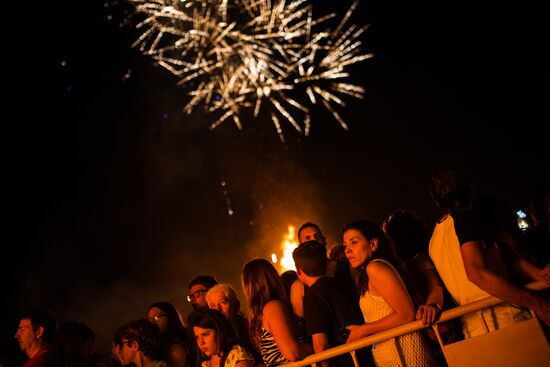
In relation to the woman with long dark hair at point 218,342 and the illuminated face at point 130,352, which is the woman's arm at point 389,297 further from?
the illuminated face at point 130,352

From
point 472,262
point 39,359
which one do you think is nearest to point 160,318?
point 39,359

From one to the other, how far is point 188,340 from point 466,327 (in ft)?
9.21

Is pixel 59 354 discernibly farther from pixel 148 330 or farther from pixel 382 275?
pixel 382 275

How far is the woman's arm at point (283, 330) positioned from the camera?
3.69m

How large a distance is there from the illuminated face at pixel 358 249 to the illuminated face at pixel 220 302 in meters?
1.40

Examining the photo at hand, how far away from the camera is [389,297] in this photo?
3393mm

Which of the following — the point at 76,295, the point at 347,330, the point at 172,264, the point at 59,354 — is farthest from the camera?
the point at 172,264

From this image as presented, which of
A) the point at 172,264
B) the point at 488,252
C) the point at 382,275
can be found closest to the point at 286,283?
the point at 382,275

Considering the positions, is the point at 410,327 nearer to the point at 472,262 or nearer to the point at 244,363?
the point at 472,262

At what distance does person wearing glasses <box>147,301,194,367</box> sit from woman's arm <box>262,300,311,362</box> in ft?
4.05

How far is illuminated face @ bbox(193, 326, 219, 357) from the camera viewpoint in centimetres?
411

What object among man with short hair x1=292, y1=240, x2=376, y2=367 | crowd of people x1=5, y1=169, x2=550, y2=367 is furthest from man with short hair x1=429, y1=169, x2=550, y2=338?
man with short hair x1=292, y1=240, x2=376, y2=367

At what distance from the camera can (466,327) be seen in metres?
3.41

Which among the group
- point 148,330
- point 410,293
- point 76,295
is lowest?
point 410,293
